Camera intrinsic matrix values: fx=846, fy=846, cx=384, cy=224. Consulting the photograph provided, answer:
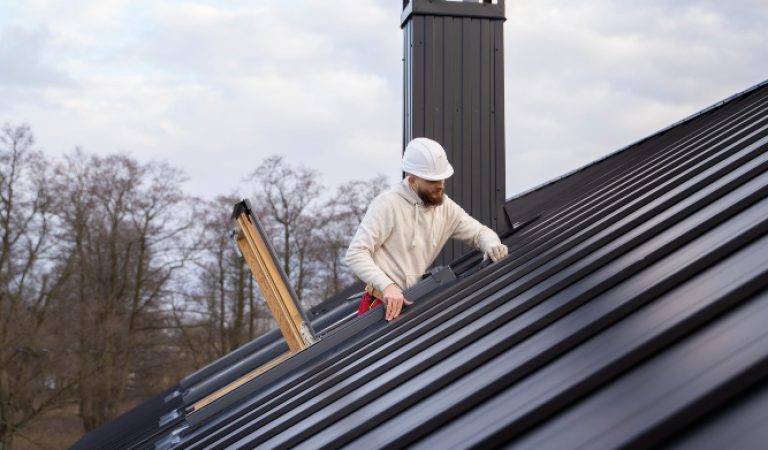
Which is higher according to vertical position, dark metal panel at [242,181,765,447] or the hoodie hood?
the hoodie hood

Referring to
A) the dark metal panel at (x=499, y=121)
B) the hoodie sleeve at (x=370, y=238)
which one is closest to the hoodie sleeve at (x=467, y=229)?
the hoodie sleeve at (x=370, y=238)

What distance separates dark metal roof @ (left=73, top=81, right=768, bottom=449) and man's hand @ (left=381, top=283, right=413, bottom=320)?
12 cm

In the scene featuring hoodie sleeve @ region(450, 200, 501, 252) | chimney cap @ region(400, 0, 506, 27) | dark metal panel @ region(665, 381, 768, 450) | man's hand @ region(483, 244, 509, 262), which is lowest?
dark metal panel @ region(665, 381, 768, 450)

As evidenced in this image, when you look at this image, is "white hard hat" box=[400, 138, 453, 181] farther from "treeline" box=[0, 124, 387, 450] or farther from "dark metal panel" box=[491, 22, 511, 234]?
"treeline" box=[0, 124, 387, 450]

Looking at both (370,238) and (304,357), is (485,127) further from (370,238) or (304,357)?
(304,357)

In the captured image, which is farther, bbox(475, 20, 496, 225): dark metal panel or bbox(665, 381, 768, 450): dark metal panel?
bbox(475, 20, 496, 225): dark metal panel

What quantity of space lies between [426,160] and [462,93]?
10.2 feet

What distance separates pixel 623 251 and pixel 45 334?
30515 mm

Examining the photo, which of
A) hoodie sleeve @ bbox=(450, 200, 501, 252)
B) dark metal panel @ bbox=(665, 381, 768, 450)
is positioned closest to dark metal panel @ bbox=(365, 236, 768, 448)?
dark metal panel @ bbox=(665, 381, 768, 450)

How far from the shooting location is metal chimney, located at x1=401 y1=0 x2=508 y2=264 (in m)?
8.80

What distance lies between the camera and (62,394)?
1236 inches

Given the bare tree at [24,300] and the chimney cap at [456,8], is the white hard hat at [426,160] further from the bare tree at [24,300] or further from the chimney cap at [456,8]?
the bare tree at [24,300]

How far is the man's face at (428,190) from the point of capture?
6.11m

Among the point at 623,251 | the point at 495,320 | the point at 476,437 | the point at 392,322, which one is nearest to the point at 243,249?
the point at 392,322
